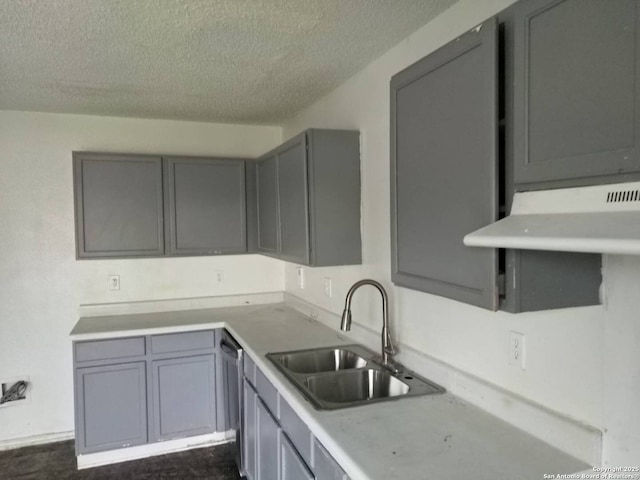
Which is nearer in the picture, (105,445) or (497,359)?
(497,359)

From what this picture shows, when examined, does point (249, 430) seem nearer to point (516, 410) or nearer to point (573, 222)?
point (516, 410)

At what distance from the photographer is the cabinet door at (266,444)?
207 cm

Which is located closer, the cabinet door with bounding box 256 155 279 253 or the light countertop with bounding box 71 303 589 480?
the light countertop with bounding box 71 303 589 480

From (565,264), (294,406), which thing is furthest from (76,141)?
(565,264)

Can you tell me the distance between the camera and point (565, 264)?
1183 millimetres

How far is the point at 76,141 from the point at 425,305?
9.25 ft

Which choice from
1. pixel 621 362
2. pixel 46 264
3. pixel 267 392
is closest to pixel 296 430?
pixel 267 392

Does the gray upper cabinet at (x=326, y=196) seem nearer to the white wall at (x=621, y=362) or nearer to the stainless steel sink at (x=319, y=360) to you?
the stainless steel sink at (x=319, y=360)

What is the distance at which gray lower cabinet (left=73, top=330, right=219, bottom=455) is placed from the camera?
9.68 feet

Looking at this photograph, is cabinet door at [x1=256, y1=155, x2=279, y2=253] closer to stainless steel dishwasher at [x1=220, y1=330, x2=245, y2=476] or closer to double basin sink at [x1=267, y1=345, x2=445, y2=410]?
stainless steel dishwasher at [x1=220, y1=330, x2=245, y2=476]

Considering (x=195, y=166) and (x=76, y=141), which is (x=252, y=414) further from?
(x=76, y=141)

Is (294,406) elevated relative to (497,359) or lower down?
lower down

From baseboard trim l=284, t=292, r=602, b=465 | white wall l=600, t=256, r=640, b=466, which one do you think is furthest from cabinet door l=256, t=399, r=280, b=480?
white wall l=600, t=256, r=640, b=466

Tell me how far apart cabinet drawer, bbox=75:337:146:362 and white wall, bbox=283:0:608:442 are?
1.22 m
